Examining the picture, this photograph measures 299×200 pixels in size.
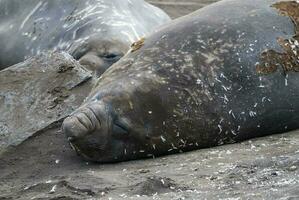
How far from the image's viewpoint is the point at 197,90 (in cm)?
422

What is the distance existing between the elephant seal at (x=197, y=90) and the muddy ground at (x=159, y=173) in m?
0.09

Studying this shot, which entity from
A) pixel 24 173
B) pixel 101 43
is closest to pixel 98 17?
pixel 101 43

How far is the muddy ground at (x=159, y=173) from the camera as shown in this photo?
3.25 meters

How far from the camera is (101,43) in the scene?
604cm

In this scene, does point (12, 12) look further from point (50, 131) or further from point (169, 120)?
point (169, 120)

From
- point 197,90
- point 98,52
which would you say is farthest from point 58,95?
point 98,52

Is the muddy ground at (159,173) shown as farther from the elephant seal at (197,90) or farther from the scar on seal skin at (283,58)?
the scar on seal skin at (283,58)

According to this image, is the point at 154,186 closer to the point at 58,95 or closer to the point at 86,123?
the point at 86,123

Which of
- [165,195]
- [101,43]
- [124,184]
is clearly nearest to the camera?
[165,195]

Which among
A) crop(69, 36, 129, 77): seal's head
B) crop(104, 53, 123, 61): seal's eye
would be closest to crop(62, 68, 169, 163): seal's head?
crop(69, 36, 129, 77): seal's head

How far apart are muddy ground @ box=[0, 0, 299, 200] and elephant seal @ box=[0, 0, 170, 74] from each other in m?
1.75

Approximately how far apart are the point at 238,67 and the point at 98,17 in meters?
2.29

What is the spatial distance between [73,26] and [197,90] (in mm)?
2427

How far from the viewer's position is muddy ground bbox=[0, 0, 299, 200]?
3.25 metres
